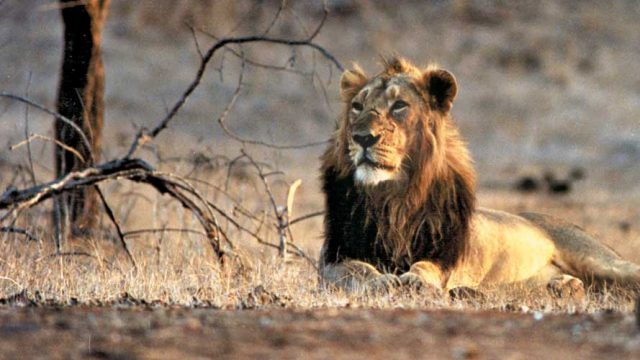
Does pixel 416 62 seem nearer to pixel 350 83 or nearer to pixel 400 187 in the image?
pixel 350 83

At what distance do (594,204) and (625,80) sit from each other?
1774 cm

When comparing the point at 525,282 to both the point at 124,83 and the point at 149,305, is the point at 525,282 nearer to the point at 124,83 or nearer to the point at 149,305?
the point at 149,305

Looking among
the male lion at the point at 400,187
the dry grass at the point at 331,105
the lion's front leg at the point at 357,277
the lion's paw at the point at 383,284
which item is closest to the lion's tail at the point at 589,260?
the male lion at the point at 400,187

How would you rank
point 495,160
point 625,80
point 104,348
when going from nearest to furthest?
point 104,348 < point 495,160 < point 625,80

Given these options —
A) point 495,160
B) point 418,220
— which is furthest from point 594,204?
point 418,220

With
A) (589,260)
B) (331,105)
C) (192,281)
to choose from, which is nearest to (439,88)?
(589,260)

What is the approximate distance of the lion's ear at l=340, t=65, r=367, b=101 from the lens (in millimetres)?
8586

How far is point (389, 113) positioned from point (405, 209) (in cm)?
56

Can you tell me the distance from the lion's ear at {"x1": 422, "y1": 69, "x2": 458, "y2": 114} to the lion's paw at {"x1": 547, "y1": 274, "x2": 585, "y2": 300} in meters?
1.28

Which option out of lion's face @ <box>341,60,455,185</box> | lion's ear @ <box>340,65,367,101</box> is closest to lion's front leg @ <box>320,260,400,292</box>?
lion's face @ <box>341,60,455,185</box>

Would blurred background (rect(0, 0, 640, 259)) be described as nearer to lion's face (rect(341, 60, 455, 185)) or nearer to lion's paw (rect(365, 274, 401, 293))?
lion's face (rect(341, 60, 455, 185))

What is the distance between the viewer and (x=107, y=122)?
3078 centimetres

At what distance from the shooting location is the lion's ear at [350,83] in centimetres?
859

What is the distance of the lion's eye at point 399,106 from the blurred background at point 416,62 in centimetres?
1327
